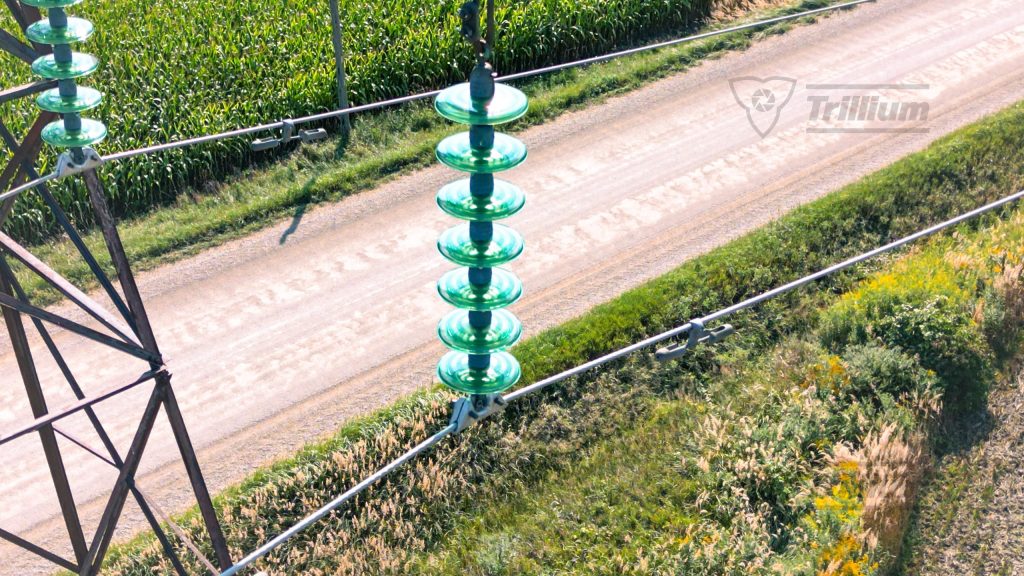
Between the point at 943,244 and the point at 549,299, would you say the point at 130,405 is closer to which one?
the point at 549,299

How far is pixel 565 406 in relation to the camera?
48.7ft

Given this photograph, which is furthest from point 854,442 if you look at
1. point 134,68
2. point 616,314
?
point 134,68

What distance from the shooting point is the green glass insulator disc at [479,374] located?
762 centimetres

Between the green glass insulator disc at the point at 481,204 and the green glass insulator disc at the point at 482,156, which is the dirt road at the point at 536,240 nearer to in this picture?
the green glass insulator disc at the point at 481,204

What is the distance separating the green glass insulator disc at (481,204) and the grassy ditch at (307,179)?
11.9 meters

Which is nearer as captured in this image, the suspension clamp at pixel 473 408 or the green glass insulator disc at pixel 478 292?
the green glass insulator disc at pixel 478 292

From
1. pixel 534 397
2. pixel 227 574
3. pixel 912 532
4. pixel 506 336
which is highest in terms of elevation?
pixel 506 336

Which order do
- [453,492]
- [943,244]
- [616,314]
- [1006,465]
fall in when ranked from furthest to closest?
1. [943,244]
2. [616,314]
3. [1006,465]
4. [453,492]

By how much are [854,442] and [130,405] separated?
9.82 meters

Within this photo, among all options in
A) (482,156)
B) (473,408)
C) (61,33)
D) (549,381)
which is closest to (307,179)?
(61,33)

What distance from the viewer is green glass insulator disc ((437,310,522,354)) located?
24.2ft

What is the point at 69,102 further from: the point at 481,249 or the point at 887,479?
the point at 887,479

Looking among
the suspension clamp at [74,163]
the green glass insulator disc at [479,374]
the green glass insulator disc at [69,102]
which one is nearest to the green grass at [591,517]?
the green glass insulator disc at [479,374]

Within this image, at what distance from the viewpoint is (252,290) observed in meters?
17.2
